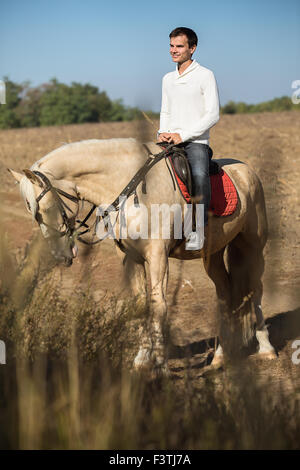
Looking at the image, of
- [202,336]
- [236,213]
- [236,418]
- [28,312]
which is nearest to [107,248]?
[202,336]

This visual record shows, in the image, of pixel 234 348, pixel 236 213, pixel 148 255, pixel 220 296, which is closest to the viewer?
pixel 234 348

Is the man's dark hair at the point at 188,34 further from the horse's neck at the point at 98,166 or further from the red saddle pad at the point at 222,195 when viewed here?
the red saddle pad at the point at 222,195

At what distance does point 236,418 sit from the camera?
3.12m

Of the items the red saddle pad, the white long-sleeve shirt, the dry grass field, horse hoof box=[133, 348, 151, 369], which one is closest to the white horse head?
the dry grass field

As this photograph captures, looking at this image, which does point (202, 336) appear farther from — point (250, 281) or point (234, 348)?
point (234, 348)

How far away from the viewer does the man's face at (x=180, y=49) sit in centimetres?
524

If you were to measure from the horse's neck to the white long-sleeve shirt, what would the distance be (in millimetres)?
534

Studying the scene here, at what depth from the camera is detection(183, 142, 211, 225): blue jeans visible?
518cm

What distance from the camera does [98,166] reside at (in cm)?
500

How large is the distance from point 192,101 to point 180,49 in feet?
1.49

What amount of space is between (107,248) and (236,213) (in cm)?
539

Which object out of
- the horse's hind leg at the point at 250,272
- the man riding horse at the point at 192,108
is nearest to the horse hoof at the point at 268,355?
the horse's hind leg at the point at 250,272

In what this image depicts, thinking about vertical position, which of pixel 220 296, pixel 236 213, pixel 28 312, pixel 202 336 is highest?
pixel 236 213
